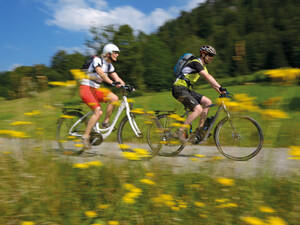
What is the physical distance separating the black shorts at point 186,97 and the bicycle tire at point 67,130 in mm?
1585

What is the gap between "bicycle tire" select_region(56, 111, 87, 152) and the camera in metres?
3.72

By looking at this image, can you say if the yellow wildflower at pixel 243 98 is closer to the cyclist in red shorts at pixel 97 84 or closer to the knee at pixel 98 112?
the cyclist in red shorts at pixel 97 84

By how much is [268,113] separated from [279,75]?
35 cm

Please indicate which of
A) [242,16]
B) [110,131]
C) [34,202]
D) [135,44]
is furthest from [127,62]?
[242,16]

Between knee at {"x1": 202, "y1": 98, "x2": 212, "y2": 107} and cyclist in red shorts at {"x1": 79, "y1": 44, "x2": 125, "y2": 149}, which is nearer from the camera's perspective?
cyclist in red shorts at {"x1": 79, "y1": 44, "x2": 125, "y2": 149}

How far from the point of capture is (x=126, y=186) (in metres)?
2.73

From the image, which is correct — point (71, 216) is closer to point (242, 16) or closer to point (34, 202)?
point (34, 202)

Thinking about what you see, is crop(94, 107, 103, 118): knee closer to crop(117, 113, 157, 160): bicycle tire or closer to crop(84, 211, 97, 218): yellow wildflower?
crop(117, 113, 157, 160): bicycle tire

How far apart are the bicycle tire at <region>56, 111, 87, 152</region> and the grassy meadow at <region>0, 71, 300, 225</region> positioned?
0.79 feet

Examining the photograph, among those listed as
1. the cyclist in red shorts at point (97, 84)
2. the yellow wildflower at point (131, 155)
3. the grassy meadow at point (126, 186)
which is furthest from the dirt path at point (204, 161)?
the cyclist in red shorts at point (97, 84)

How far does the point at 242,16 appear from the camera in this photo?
8088cm

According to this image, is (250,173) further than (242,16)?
No

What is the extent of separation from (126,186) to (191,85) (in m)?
2.91

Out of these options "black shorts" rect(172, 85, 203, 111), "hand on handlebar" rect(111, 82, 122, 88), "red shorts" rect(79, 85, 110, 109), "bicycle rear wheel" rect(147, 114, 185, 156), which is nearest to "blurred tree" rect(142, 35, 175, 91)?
"black shorts" rect(172, 85, 203, 111)
